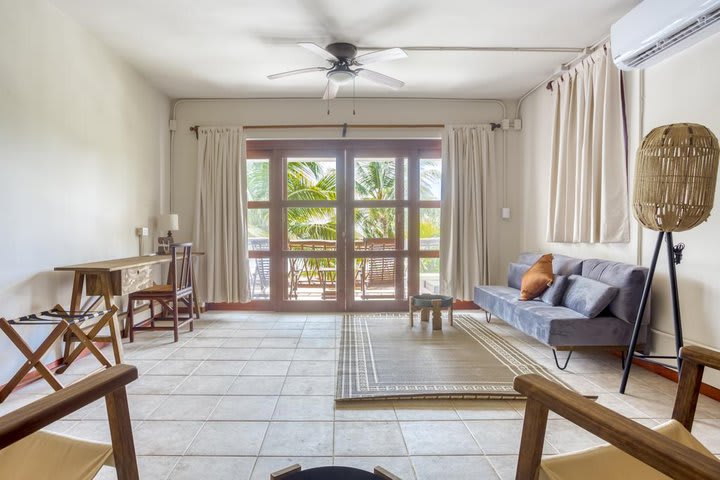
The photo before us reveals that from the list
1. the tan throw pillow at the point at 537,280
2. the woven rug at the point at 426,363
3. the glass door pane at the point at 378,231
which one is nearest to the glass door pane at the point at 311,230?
the glass door pane at the point at 378,231

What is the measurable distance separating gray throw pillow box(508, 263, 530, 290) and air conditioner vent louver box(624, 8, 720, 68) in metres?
2.05

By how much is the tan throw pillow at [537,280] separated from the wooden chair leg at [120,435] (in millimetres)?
3297

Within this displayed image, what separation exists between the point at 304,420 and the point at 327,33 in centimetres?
297

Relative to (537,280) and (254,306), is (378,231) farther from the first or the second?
(537,280)

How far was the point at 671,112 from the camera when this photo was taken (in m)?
2.72

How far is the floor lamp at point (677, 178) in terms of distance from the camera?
2109mm

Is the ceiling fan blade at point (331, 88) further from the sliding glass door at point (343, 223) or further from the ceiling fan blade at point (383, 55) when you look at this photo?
the sliding glass door at point (343, 223)

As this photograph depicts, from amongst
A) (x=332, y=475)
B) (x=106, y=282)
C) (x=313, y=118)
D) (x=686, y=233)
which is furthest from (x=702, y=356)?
(x=313, y=118)

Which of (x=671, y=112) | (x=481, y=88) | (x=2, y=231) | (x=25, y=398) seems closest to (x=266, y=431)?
(x=25, y=398)

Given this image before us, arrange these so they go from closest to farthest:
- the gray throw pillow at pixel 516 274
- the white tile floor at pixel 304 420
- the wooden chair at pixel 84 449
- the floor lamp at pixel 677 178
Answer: the wooden chair at pixel 84 449 → the white tile floor at pixel 304 420 → the floor lamp at pixel 677 178 → the gray throw pillow at pixel 516 274

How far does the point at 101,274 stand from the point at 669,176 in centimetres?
379

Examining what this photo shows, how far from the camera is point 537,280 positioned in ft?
11.6

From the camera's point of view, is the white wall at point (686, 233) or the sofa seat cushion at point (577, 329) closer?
the white wall at point (686, 233)

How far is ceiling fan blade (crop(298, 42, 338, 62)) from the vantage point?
2967 mm
